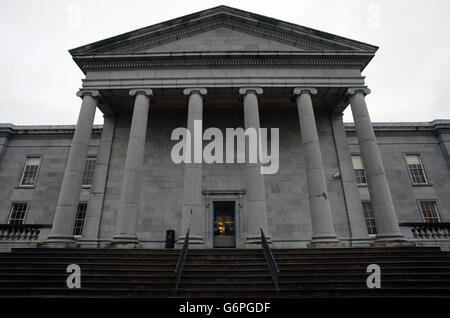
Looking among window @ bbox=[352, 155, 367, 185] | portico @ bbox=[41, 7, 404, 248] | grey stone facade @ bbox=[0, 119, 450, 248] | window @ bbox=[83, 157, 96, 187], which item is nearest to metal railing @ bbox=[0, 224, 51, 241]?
grey stone facade @ bbox=[0, 119, 450, 248]

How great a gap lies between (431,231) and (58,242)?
61.1 feet

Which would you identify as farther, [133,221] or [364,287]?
[133,221]

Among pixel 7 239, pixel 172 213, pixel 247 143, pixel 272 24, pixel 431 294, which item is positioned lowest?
pixel 431 294

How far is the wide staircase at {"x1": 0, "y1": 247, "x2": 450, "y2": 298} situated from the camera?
758cm

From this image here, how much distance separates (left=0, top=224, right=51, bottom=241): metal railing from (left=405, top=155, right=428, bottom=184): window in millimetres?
27743

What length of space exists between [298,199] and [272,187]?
1790 millimetres

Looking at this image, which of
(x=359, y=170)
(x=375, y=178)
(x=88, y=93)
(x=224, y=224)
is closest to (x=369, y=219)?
(x=359, y=170)

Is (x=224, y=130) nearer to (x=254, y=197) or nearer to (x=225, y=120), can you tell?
(x=225, y=120)

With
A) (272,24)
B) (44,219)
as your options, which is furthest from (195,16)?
(44,219)

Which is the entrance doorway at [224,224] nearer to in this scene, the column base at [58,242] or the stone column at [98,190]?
the stone column at [98,190]

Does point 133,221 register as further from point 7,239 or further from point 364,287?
point 364,287

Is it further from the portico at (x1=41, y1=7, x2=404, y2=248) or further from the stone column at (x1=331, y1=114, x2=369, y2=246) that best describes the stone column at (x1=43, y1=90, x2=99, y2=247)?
the stone column at (x1=331, y1=114, x2=369, y2=246)

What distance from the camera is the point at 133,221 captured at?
12859 mm

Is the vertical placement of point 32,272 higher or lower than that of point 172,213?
lower
